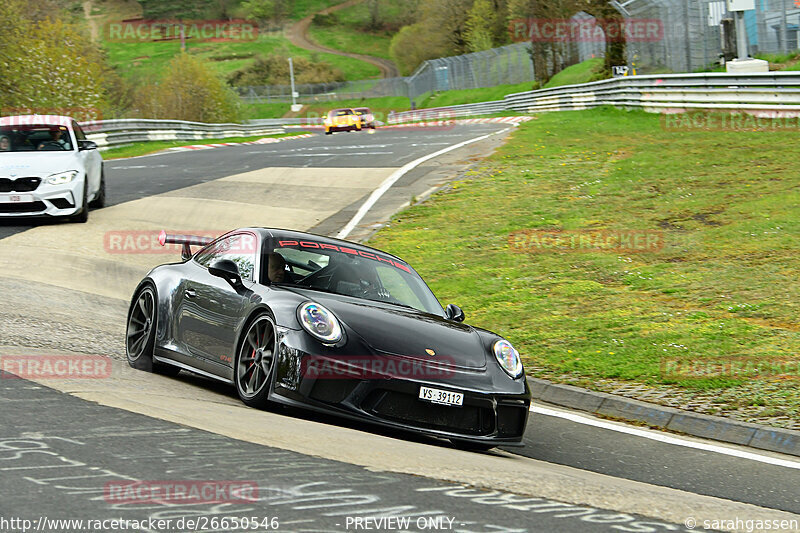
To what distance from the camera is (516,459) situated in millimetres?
6621

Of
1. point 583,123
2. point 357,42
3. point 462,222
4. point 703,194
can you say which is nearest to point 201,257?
point 462,222

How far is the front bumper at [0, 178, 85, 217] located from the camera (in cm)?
1534

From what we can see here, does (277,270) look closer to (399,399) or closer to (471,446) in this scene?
(399,399)

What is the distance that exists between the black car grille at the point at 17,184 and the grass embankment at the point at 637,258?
5407mm

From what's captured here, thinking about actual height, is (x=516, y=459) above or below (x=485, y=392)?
below

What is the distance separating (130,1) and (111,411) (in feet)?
556

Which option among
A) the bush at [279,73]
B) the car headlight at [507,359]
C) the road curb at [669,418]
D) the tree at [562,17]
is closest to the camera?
the car headlight at [507,359]

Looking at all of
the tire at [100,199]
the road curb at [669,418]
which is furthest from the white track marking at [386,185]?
the road curb at [669,418]

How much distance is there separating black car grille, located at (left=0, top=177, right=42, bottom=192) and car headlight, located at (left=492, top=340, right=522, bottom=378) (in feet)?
34.5

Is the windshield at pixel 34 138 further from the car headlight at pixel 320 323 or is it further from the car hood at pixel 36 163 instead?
the car headlight at pixel 320 323

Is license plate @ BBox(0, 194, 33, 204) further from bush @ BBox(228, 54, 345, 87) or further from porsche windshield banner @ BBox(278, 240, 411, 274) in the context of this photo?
bush @ BBox(228, 54, 345, 87)

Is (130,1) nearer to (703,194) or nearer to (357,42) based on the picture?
(357,42)

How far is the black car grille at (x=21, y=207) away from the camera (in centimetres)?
1538
